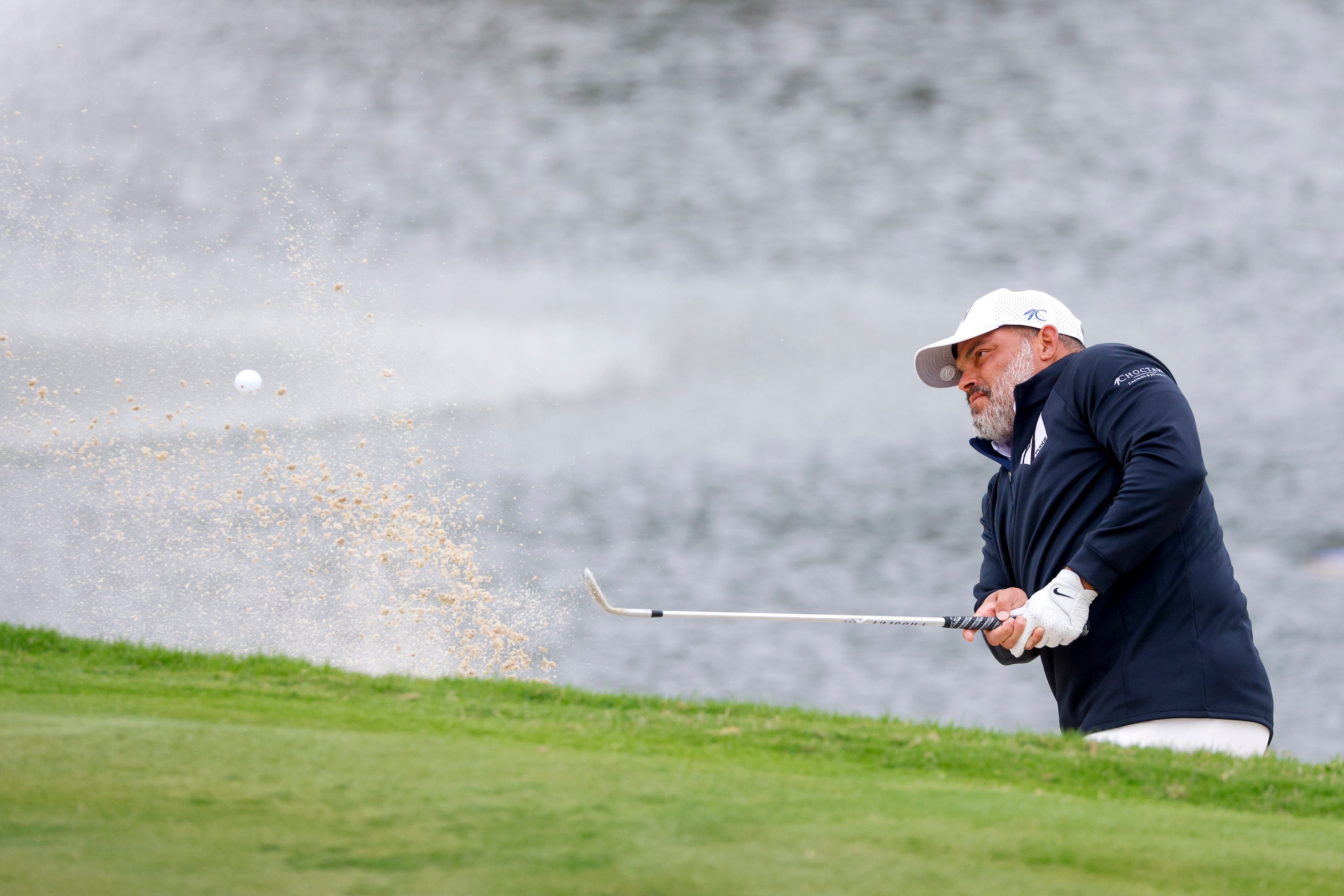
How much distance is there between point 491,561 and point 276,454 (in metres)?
1.23

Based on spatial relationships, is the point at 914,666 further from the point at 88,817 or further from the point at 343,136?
the point at 88,817

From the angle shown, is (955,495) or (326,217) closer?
(326,217)

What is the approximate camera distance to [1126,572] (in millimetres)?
1973

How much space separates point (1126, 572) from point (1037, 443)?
0.39 meters

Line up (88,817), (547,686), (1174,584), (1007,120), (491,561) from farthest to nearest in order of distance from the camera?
(491,561) → (1007,120) → (547,686) → (1174,584) → (88,817)

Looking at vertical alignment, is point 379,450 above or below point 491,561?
above

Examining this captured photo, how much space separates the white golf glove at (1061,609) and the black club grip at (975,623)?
20 cm

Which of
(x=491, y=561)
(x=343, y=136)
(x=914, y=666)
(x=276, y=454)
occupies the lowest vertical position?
(x=914, y=666)

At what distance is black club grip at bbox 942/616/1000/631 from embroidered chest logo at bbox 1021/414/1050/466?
1.03ft

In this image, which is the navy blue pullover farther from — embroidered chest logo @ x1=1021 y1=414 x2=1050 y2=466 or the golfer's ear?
the golfer's ear

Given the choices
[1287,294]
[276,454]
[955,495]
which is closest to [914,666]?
[955,495]

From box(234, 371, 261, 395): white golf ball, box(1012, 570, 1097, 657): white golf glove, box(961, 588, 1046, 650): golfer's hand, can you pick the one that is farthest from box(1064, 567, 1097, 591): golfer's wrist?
box(234, 371, 261, 395): white golf ball

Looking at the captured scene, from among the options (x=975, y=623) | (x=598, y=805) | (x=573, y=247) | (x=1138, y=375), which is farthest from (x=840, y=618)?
(x=573, y=247)

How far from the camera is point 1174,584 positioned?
2027 millimetres
